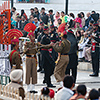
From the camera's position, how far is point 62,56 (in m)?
12.6

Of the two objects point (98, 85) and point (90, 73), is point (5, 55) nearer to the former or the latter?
point (98, 85)

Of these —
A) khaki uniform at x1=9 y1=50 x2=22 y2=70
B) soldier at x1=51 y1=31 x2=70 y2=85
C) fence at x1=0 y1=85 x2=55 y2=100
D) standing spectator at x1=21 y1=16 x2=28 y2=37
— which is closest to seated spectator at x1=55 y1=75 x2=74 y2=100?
fence at x1=0 y1=85 x2=55 y2=100

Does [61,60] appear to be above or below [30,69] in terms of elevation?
above

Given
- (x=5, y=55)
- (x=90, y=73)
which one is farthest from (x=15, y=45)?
(x=90, y=73)

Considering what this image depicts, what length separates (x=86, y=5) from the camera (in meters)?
26.1

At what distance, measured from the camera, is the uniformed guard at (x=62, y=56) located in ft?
40.7

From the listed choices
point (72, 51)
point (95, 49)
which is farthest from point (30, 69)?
point (95, 49)

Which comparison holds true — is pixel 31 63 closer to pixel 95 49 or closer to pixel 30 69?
pixel 30 69

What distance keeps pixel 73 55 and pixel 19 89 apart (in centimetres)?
470

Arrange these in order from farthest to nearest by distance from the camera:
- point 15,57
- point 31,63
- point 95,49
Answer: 1. point 95,49
2. point 31,63
3. point 15,57

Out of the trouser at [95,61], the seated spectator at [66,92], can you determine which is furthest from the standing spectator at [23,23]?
the seated spectator at [66,92]

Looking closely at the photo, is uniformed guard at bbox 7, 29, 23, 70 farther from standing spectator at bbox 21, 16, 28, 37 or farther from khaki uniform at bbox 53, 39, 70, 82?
standing spectator at bbox 21, 16, 28, 37

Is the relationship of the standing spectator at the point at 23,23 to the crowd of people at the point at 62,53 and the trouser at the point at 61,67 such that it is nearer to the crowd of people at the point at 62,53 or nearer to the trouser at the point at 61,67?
the crowd of people at the point at 62,53

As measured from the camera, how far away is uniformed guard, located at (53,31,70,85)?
12.4 metres
